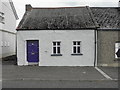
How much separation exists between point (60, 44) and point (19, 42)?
3.83 meters

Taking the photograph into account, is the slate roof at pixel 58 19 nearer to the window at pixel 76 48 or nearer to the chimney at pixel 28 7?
the chimney at pixel 28 7

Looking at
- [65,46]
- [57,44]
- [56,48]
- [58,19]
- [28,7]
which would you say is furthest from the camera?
[28,7]

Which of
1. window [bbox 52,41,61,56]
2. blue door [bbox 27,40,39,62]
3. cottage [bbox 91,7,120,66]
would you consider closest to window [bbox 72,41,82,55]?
window [bbox 52,41,61,56]

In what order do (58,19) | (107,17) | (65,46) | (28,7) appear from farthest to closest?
(28,7), (107,17), (58,19), (65,46)

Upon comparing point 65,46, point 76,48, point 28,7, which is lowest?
point 76,48

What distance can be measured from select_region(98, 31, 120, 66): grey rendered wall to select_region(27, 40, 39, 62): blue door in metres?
5.85

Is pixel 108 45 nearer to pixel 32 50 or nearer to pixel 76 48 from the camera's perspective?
pixel 76 48

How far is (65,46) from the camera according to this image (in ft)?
51.7

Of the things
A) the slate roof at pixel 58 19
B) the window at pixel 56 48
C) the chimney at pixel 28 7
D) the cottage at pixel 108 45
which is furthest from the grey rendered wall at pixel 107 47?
the chimney at pixel 28 7

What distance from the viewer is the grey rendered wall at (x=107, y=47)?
15.8 metres

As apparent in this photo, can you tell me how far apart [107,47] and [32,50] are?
6959mm

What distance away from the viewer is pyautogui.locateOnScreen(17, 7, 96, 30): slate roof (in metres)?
16.0

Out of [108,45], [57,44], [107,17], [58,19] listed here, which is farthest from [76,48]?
[107,17]

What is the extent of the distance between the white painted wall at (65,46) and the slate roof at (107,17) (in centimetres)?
185
